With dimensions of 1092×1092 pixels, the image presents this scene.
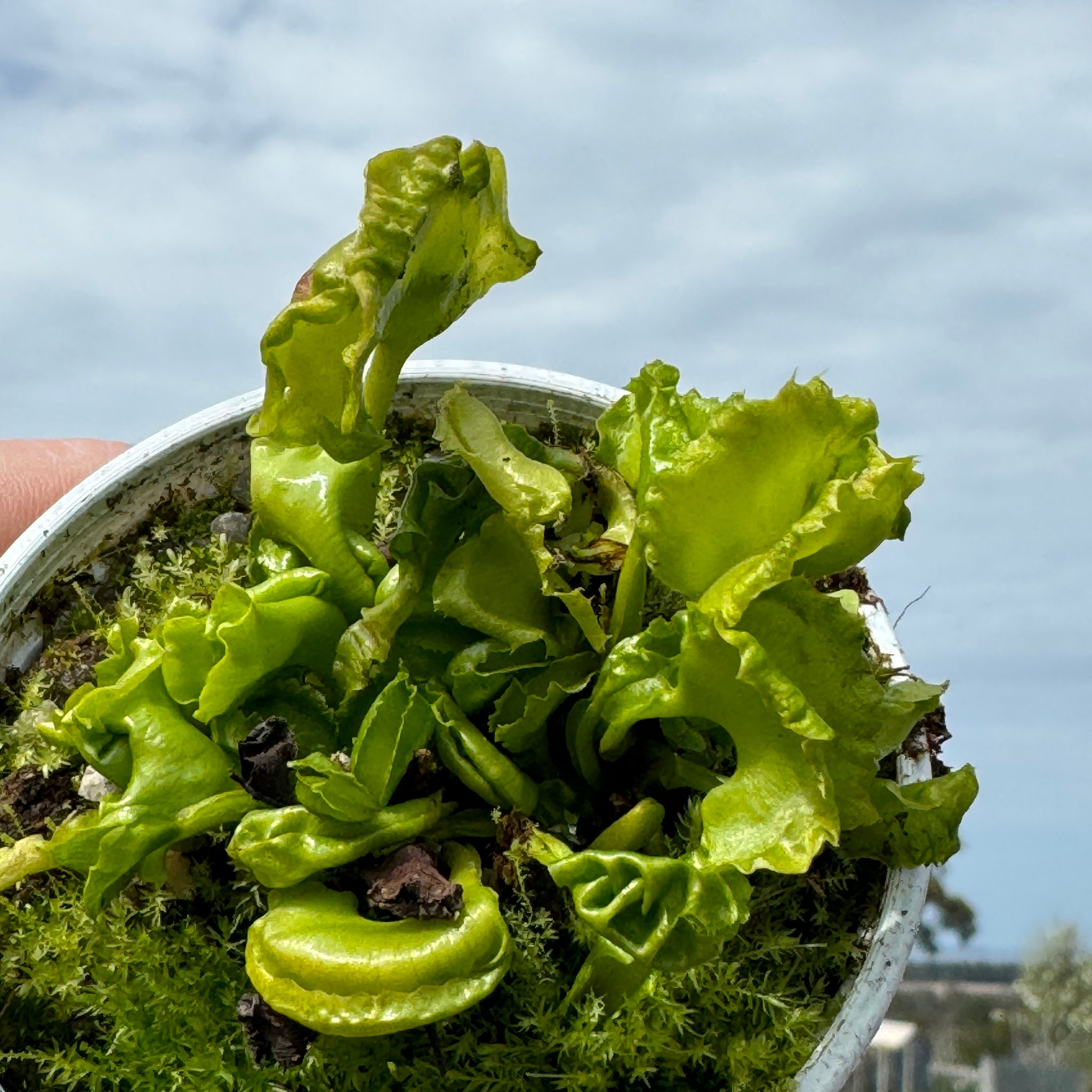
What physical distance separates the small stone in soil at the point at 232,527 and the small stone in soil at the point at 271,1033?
1.68 feet

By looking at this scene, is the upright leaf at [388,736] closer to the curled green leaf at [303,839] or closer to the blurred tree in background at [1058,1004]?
the curled green leaf at [303,839]

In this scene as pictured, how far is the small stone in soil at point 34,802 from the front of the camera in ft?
3.61

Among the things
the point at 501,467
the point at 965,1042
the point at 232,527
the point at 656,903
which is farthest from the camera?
the point at 965,1042

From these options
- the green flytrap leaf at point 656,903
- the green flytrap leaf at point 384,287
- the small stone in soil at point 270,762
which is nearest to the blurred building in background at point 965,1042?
the green flytrap leaf at point 656,903

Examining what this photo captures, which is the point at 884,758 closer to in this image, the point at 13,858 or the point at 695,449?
the point at 695,449

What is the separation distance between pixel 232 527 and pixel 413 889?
528 millimetres

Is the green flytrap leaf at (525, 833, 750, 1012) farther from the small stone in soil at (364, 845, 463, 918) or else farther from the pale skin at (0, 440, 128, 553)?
the pale skin at (0, 440, 128, 553)

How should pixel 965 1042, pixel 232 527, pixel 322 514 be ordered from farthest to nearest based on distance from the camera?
pixel 965 1042
pixel 232 527
pixel 322 514

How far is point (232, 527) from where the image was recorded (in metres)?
1.28

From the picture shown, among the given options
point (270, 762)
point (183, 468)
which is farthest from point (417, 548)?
point (183, 468)

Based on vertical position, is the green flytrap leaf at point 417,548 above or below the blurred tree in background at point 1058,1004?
above

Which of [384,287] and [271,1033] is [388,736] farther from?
[384,287]

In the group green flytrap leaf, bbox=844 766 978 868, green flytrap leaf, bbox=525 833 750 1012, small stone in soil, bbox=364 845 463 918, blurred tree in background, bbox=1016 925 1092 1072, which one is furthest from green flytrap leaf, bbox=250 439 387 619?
blurred tree in background, bbox=1016 925 1092 1072

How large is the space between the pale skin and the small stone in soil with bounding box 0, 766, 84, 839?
0.81m
